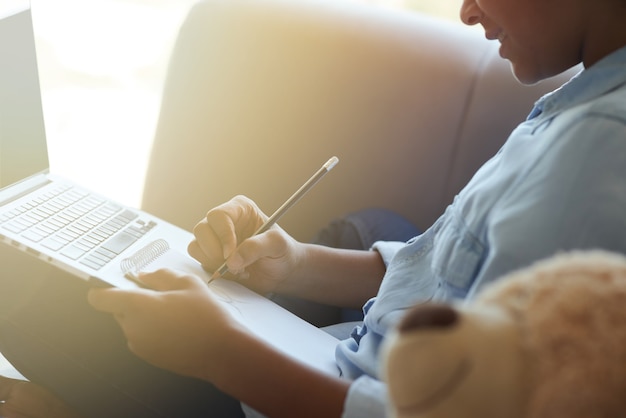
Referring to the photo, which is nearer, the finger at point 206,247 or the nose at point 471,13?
the nose at point 471,13

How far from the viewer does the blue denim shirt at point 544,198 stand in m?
0.61

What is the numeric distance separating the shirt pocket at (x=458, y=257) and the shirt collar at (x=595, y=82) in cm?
15

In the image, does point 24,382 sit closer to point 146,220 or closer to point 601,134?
point 146,220

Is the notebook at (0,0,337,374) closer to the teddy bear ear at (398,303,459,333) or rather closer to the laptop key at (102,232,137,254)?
the laptop key at (102,232,137,254)

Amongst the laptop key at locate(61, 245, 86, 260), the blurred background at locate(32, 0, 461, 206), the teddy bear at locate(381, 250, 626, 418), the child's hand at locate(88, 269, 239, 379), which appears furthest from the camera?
the blurred background at locate(32, 0, 461, 206)

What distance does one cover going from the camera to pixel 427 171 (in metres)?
1.37

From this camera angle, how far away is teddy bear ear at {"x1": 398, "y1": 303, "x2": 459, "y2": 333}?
1.31ft

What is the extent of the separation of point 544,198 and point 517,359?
0.83 ft

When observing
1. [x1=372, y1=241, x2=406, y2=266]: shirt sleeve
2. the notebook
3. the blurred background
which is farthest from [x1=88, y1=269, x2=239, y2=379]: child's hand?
the blurred background

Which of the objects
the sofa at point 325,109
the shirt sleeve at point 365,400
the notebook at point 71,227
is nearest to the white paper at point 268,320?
the notebook at point 71,227

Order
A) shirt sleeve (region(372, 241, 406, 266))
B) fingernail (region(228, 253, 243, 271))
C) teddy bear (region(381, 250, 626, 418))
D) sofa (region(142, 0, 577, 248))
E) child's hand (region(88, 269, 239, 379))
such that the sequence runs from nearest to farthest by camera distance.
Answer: teddy bear (region(381, 250, 626, 418)) < child's hand (region(88, 269, 239, 379)) < fingernail (region(228, 253, 243, 271)) < shirt sleeve (region(372, 241, 406, 266)) < sofa (region(142, 0, 577, 248))

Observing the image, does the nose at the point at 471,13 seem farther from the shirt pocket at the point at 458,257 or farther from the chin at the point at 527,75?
the shirt pocket at the point at 458,257

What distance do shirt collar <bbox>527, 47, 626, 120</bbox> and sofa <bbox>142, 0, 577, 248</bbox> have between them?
58 cm

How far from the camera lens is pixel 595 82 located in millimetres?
711
